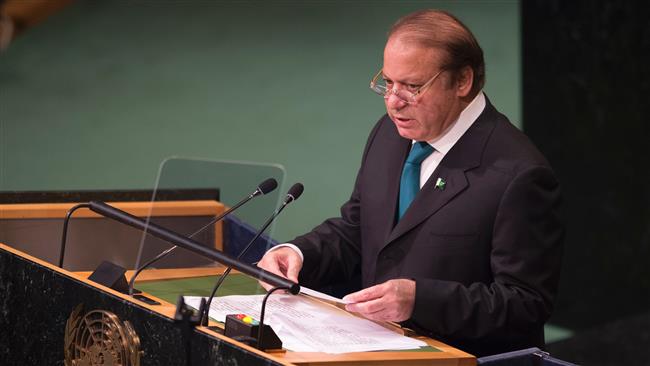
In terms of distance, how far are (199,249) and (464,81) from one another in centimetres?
87

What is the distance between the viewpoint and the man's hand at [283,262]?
2281 mm

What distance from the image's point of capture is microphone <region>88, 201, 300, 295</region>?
171 centimetres

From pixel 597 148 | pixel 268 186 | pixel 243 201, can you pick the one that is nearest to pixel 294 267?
pixel 243 201

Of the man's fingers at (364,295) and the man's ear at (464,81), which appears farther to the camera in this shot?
the man's ear at (464,81)

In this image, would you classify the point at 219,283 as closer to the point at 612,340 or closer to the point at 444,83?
the point at 444,83

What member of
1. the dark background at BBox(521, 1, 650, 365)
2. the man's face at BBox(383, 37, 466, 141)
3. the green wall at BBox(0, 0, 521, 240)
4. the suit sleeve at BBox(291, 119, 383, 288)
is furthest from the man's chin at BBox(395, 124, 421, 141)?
the green wall at BBox(0, 0, 521, 240)

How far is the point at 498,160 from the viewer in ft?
7.38

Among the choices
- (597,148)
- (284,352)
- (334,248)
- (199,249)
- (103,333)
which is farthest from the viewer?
(597,148)

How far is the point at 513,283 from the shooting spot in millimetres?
2113

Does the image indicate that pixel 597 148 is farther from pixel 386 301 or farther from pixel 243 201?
pixel 243 201

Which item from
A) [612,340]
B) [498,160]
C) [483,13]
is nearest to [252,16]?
[483,13]

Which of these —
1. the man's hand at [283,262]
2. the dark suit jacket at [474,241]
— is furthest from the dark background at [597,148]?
the man's hand at [283,262]

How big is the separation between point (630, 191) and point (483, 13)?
1.33m

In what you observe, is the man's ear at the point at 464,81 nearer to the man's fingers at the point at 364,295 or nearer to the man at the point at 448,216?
the man at the point at 448,216
